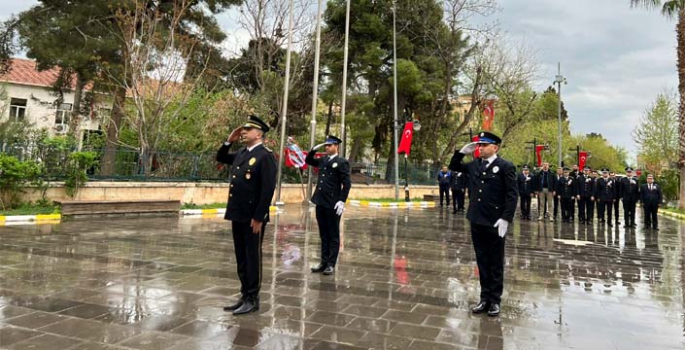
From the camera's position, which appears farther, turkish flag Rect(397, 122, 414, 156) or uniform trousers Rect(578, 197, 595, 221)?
turkish flag Rect(397, 122, 414, 156)

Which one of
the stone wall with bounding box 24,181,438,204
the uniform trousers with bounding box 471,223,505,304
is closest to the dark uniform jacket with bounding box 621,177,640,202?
the stone wall with bounding box 24,181,438,204

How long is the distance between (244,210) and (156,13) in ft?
46.5

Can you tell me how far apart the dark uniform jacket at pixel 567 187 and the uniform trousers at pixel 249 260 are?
14.7 m

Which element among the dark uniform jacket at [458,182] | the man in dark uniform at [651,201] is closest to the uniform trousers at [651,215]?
the man in dark uniform at [651,201]

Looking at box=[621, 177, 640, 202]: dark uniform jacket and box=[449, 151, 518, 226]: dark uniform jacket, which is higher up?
box=[621, 177, 640, 202]: dark uniform jacket

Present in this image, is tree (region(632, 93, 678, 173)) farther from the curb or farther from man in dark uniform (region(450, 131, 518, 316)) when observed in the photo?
man in dark uniform (region(450, 131, 518, 316))

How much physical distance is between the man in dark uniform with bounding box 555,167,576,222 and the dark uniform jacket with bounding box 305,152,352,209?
12.4 metres

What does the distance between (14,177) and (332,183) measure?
9387mm

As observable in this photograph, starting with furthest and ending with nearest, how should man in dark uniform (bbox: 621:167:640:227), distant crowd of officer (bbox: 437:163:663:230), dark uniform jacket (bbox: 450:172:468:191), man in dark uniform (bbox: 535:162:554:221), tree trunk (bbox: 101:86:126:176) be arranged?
1. dark uniform jacket (bbox: 450:172:468:191)
2. tree trunk (bbox: 101:86:126:176)
3. man in dark uniform (bbox: 535:162:554:221)
4. man in dark uniform (bbox: 621:167:640:227)
5. distant crowd of officer (bbox: 437:163:663:230)

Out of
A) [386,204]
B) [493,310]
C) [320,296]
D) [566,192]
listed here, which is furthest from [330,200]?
[386,204]

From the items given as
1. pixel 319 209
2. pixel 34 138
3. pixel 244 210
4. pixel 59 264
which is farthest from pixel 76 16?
pixel 244 210

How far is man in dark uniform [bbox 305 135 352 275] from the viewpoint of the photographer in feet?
21.7

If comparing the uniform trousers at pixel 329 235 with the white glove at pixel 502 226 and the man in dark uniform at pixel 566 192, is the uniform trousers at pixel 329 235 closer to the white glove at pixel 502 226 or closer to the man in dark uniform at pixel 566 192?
the white glove at pixel 502 226

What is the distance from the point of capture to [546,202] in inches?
691
